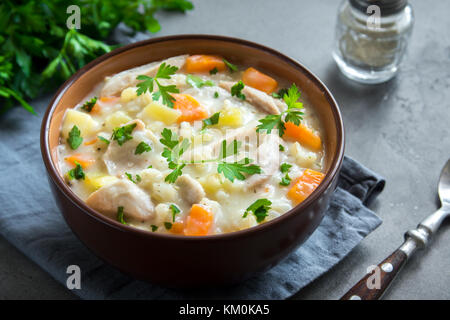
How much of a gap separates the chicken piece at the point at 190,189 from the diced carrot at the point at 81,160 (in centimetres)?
53

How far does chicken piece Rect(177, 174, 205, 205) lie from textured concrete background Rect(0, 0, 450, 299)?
2.57ft

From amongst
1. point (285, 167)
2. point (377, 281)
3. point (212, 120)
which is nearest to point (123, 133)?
point (212, 120)

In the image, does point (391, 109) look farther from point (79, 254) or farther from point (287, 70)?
point (79, 254)

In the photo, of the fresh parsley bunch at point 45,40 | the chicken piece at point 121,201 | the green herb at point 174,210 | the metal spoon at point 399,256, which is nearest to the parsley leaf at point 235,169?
the green herb at point 174,210

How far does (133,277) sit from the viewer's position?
2.84m

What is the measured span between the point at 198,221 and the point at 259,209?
30 centimetres

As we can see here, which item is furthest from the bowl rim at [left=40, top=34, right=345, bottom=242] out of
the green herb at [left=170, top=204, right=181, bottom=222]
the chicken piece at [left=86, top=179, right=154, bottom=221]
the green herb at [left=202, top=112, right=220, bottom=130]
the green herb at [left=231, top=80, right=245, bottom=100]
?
the green herb at [left=202, top=112, right=220, bottom=130]

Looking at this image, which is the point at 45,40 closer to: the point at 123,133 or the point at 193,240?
the point at 123,133

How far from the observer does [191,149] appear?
3.04 meters

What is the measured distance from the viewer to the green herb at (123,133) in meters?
3.03

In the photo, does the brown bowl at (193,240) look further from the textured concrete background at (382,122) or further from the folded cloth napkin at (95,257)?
the textured concrete background at (382,122)

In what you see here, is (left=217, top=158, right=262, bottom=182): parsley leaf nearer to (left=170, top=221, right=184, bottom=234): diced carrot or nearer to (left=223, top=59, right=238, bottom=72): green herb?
(left=170, top=221, right=184, bottom=234): diced carrot

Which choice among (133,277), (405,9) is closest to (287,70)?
(405,9)

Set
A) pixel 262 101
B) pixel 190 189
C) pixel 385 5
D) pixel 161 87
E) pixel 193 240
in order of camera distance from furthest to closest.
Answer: pixel 385 5 → pixel 262 101 → pixel 161 87 → pixel 190 189 → pixel 193 240
